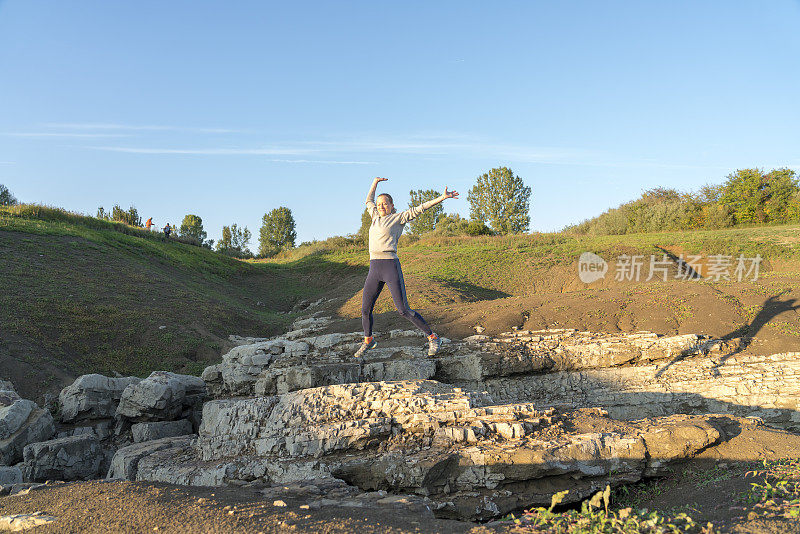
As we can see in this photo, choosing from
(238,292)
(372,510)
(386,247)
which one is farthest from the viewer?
(238,292)

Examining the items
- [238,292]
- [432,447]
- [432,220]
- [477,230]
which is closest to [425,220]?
[432,220]

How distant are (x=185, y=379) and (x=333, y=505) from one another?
5788 millimetres

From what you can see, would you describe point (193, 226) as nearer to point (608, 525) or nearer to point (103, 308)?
point (103, 308)

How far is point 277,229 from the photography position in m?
70.6

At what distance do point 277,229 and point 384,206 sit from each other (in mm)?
65983

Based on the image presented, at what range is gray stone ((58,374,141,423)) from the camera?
27.7 ft

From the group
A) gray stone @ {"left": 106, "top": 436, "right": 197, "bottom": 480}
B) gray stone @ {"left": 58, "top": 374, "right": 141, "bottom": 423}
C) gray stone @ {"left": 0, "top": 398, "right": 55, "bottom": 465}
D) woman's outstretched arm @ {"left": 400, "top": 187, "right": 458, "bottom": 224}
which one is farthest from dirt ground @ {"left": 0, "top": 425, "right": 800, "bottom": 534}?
gray stone @ {"left": 58, "top": 374, "right": 141, "bottom": 423}

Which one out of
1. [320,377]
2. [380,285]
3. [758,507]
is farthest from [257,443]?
[758,507]

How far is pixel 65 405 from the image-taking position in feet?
27.9

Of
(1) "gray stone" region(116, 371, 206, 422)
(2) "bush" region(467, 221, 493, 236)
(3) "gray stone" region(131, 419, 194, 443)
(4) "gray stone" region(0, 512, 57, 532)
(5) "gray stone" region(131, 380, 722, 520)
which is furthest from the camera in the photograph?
(2) "bush" region(467, 221, 493, 236)

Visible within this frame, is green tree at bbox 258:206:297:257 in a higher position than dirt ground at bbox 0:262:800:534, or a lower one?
higher

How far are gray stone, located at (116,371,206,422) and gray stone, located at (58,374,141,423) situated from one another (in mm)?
444

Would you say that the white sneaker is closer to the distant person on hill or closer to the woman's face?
the distant person on hill

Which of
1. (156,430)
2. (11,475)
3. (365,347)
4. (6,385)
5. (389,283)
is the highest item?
(389,283)
